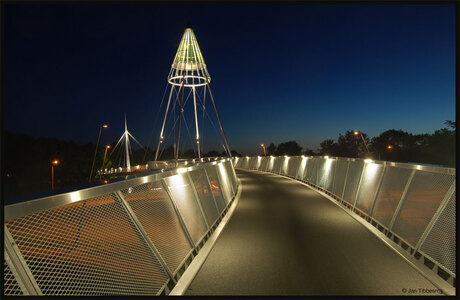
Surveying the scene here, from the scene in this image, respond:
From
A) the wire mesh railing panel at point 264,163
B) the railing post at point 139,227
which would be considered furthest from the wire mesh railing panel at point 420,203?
the wire mesh railing panel at point 264,163

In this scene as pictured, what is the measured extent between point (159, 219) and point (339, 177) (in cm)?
1000

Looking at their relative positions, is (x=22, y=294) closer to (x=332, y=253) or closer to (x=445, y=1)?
(x=332, y=253)

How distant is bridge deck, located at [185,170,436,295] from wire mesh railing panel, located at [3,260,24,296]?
237 centimetres

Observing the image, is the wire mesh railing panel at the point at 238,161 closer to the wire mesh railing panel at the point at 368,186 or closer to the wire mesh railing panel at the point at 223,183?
the wire mesh railing panel at the point at 223,183

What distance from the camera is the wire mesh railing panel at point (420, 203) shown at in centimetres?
537

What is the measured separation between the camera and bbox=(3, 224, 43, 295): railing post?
241 cm

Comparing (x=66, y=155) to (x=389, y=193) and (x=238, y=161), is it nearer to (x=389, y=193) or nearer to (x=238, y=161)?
(x=238, y=161)

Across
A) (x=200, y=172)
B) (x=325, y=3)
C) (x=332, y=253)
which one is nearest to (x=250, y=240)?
(x=332, y=253)

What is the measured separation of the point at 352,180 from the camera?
1105cm

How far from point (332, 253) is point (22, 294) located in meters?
5.13

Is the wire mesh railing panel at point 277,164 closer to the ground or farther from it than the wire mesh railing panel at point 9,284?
closer to the ground

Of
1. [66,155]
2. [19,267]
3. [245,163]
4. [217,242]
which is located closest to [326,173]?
[217,242]

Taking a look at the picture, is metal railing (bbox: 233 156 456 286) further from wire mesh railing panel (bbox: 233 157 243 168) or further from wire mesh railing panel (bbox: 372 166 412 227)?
wire mesh railing panel (bbox: 233 157 243 168)

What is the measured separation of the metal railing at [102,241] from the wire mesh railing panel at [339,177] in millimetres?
8283
